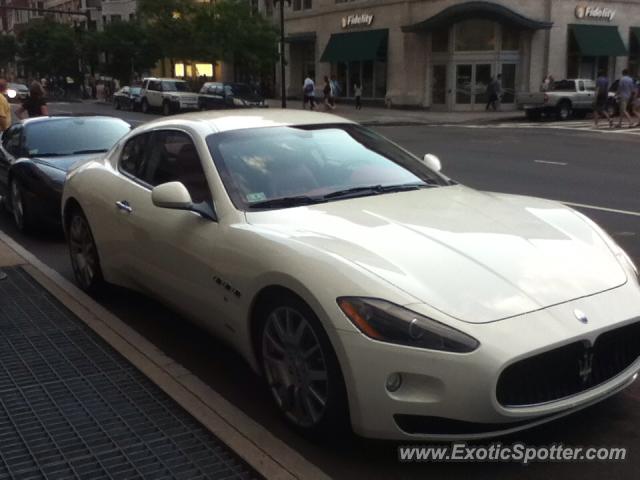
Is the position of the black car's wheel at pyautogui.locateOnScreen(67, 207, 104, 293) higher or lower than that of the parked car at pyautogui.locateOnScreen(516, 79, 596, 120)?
lower

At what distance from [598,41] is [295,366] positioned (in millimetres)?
38013

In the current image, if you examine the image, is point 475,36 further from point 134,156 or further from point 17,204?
point 134,156

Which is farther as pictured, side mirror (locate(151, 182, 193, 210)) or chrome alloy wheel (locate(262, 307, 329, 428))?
side mirror (locate(151, 182, 193, 210))

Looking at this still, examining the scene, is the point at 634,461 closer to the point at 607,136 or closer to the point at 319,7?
the point at 607,136

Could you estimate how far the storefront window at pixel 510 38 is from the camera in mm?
36259

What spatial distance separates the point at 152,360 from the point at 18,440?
3.25 ft

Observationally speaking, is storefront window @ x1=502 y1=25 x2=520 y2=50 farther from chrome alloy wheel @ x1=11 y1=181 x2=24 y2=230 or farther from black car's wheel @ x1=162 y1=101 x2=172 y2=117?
chrome alloy wheel @ x1=11 y1=181 x2=24 y2=230

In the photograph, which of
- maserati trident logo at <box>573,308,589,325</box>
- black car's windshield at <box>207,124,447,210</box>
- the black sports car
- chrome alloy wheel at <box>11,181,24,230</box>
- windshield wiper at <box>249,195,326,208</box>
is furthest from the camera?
chrome alloy wheel at <box>11,181,24,230</box>

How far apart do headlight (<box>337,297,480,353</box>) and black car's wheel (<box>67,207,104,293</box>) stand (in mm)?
3113

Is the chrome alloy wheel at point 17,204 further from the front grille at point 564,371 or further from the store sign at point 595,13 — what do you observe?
the store sign at point 595,13

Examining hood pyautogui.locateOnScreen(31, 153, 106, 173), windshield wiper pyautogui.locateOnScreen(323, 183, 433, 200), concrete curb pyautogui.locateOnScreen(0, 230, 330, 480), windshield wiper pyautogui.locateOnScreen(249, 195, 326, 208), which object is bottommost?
concrete curb pyautogui.locateOnScreen(0, 230, 330, 480)

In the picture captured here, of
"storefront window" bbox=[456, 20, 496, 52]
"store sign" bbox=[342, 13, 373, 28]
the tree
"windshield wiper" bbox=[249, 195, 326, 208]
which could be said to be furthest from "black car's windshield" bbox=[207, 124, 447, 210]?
the tree

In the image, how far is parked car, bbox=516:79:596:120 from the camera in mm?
30562

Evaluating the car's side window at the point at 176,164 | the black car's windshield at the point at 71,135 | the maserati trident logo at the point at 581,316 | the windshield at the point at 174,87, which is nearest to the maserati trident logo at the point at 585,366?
the maserati trident logo at the point at 581,316
